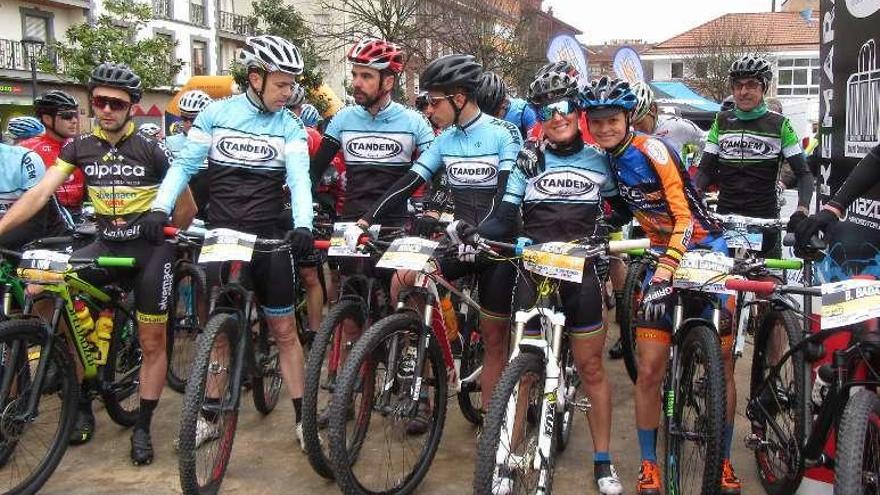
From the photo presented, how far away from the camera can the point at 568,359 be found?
13.4 feet

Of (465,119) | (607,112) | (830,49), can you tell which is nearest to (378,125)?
(465,119)

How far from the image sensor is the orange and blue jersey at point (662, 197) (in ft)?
11.4

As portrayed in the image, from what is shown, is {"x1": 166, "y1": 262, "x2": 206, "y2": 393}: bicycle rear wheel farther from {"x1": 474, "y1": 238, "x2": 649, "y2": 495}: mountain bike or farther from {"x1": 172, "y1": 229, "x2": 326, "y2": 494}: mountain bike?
{"x1": 474, "y1": 238, "x2": 649, "y2": 495}: mountain bike

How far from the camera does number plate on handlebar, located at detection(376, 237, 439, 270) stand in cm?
360

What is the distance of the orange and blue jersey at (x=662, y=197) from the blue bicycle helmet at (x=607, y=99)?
15 centimetres

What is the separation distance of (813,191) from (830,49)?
1259 millimetres

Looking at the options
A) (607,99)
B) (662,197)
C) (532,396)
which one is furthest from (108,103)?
(662,197)

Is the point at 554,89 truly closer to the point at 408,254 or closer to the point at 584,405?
the point at 408,254

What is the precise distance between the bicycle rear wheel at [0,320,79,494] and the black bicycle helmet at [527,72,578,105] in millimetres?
2617

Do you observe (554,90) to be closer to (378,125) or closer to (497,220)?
(497,220)

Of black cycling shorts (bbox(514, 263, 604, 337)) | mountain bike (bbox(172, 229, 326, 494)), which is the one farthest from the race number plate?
black cycling shorts (bbox(514, 263, 604, 337))

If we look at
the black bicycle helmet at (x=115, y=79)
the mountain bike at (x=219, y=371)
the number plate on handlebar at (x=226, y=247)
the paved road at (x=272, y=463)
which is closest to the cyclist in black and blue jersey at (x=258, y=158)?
the mountain bike at (x=219, y=371)

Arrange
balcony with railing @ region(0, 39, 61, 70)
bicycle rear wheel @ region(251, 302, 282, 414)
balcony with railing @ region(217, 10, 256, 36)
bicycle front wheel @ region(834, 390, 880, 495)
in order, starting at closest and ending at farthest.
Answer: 1. bicycle front wheel @ region(834, 390, 880, 495)
2. bicycle rear wheel @ region(251, 302, 282, 414)
3. balcony with railing @ region(0, 39, 61, 70)
4. balcony with railing @ region(217, 10, 256, 36)

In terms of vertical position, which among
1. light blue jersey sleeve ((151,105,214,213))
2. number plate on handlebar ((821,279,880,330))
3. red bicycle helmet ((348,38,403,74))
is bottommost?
number plate on handlebar ((821,279,880,330))
